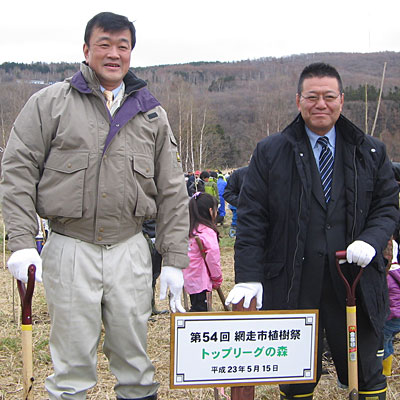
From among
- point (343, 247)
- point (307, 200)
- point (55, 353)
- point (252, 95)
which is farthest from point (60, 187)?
point (252, 95)

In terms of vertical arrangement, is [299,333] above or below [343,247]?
below

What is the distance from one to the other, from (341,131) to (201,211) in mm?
2404

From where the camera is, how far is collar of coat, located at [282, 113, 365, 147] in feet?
8.18

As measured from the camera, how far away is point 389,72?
271ft

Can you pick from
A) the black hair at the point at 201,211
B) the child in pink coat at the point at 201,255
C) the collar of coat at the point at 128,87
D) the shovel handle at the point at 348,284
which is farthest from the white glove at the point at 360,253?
the black hair at the point at 201,211

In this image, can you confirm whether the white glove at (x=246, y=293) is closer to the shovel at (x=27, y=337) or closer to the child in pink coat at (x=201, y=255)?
the shovel at (x=27, y=337)

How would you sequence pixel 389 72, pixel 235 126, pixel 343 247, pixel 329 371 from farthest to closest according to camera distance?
pixel 389 72 → pixel 235 126 → pixel 329 371 → pixel 343 247

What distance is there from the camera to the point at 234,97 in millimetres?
72500

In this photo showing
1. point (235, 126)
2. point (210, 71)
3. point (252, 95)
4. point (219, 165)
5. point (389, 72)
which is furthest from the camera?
point (210, 71)

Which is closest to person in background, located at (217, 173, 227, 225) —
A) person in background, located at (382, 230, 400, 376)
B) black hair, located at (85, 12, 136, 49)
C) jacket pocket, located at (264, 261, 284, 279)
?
person in background, located at (382, 230, 400, 376)

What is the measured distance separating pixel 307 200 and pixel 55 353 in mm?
1453

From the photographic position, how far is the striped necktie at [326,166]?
8.18ft

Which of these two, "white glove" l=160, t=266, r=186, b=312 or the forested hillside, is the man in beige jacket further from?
the forested hillside

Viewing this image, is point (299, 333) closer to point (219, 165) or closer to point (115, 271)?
point (115, 271)
